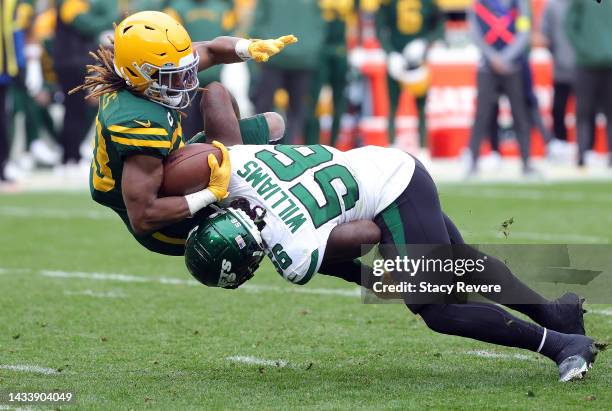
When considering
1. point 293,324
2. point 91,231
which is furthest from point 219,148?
point 91,231

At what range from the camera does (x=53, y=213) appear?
476 inches

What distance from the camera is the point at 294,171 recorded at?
5141mm

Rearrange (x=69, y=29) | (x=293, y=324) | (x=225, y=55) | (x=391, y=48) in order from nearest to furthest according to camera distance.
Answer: (x=225, y=55)
(x=293, y=324)
(x=69, y=29)
(x=391, y=48)

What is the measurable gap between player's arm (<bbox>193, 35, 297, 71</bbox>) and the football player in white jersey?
0.45 metres

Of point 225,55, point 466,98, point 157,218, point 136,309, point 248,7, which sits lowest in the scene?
point 466,98

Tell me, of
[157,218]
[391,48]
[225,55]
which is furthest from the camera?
[391,48]

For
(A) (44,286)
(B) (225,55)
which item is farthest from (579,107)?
(B) (225,55)

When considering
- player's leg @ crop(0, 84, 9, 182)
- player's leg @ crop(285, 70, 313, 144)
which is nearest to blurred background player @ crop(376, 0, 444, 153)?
player's leg @ crop(285, 70, 313, 144)

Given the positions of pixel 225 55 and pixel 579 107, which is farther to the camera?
pixel 579 107

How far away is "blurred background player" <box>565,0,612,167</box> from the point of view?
51.0ft

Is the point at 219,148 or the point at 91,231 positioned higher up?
the point at 219,148

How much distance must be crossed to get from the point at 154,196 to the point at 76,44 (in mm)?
10849

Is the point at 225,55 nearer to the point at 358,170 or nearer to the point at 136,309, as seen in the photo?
the point at 358,170

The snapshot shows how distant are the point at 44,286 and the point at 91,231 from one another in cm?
278
